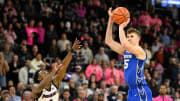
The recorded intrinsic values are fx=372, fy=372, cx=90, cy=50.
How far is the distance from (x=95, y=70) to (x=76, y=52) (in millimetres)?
993

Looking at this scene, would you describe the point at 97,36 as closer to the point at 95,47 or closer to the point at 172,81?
the point at 95,47

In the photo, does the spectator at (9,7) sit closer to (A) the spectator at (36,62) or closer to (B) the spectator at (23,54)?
(B) the spectator at (23,54)

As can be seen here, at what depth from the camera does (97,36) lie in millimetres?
14570

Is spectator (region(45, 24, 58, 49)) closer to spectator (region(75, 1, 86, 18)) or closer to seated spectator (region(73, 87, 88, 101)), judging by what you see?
spectator (region(75, 1, 86, 18))

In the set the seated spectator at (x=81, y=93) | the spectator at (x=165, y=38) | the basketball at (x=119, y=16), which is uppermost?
the basketball at (x=119, y=16)

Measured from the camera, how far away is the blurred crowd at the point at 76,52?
11531 mm

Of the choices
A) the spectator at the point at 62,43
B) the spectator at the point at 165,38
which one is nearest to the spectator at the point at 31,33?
the spectator at the point at 62,43

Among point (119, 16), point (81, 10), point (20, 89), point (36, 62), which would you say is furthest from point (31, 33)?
point (119, 16)

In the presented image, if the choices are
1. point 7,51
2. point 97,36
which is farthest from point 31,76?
point 97,36

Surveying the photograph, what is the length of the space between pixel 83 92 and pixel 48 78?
4.45 meters

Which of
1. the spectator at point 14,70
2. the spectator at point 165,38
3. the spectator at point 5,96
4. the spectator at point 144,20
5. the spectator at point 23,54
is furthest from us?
the spectator at point 144,20

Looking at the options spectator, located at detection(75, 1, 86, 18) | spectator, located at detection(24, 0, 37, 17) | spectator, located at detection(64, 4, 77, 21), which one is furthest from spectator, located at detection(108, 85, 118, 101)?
spectator, located at detection(75, 1, 86, 18)

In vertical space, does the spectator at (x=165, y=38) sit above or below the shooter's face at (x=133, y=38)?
below

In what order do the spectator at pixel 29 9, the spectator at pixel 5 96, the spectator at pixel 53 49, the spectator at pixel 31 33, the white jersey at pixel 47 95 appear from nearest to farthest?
1. the white jersey at pixel 47 95
2. the spectator at pixel 5 96
3. the spectator at pixel 31 33
4. the spectator at pixel 53 49
5. the spectator at pixel 29 9
